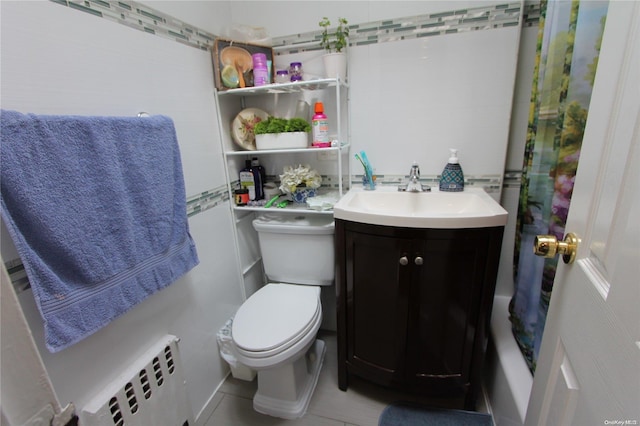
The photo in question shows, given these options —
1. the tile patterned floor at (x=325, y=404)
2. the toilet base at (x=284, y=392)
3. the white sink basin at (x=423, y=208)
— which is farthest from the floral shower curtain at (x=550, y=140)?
the toilet base at (x=284, y=392)

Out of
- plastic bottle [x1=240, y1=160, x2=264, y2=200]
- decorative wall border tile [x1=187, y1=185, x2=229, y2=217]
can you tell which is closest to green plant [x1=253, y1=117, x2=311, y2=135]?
plastic bottle [x1=240, y1=160, x2=264, y2=200]

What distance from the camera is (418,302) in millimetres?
→ 1144

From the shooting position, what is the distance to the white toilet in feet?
3.77

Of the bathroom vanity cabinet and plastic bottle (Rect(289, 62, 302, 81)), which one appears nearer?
the bathroom vanity cabinet

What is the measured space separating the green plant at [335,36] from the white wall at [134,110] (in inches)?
21.2

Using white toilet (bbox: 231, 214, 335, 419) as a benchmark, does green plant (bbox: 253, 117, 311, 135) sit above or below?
above

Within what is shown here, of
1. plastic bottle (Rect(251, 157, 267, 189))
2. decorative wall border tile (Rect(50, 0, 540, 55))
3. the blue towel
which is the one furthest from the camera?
plastic bottle (Rect(251, 157, 267, 189))

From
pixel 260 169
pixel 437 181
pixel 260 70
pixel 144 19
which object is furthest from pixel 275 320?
pixel 144 19

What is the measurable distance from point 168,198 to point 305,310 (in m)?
0.73

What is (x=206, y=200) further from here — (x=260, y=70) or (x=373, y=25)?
(x=373, y=25)

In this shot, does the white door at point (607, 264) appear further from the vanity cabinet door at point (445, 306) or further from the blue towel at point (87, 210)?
the blue towel at point (87, 210)

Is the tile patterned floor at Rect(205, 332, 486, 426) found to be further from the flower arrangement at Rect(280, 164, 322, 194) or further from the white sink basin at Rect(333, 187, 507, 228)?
the flower arrangement at Rect(280, 164, 322, 194)

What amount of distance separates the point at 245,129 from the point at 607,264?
140 centimetres

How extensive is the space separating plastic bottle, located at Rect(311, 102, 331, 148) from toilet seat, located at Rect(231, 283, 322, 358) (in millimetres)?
715
